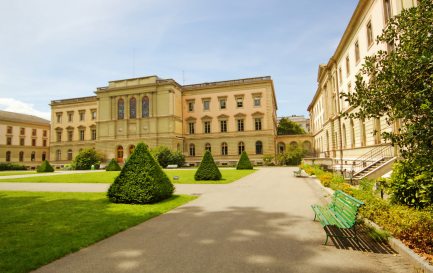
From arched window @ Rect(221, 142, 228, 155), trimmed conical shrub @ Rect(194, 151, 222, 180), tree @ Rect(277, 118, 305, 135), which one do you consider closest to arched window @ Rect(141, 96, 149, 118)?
arched window @ Rect(221, 142, 228, 155)

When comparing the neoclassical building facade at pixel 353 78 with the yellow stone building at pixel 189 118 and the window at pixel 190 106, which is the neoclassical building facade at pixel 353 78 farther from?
the window at pixel 190 106

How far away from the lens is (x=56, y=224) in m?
7.12

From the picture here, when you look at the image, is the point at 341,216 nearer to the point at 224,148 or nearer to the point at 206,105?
the point at 224,148

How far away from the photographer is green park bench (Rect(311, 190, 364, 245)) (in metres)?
5.26

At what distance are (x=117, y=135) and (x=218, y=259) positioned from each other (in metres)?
46.4

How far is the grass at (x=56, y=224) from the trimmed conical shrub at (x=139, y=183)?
434 millimetres

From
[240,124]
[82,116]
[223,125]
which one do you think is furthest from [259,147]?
[82,116]

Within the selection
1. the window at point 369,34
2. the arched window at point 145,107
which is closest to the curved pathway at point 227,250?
the window at point 369,34

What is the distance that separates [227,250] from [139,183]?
625cm

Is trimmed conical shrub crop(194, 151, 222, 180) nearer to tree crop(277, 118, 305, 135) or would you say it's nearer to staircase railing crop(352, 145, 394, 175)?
staircase railing crop(352, 145, 394, 175)

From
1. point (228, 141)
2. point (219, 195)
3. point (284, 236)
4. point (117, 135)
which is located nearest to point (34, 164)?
point (117, 135)

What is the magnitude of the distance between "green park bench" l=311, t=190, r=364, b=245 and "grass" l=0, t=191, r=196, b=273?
16.5 feet

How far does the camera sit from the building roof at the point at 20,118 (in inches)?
2338

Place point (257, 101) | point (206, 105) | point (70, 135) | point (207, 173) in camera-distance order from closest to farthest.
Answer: point (207, 173)
point (257, 101)
point (206, 105)
point (70, 135)
